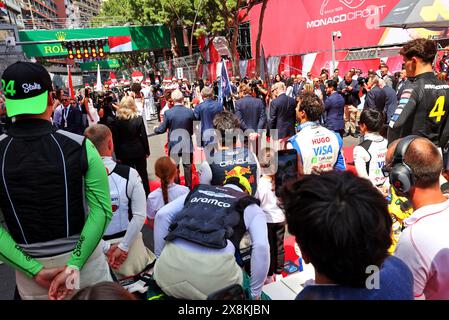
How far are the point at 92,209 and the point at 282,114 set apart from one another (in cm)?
586

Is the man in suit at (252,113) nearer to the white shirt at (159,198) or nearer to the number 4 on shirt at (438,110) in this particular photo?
the white shirt at (159,198)

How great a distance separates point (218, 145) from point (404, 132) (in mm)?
1752

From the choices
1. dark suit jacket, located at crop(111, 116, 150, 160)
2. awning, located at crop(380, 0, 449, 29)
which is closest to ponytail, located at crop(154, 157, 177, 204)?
dark suit jacket, located at crop(111, 116, 150, 160)

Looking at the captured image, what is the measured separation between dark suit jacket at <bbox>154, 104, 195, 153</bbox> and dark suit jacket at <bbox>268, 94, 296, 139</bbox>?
1.92m

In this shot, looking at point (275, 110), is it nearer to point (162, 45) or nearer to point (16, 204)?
point (16, 204)

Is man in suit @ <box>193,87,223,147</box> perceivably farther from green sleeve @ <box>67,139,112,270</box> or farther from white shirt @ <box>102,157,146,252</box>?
green sleeve @ <box>67,139,112,270</box>

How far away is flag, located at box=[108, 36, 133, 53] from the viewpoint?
30.4 m

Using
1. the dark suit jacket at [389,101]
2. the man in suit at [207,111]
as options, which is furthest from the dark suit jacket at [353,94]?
the man in suit at [207,111]

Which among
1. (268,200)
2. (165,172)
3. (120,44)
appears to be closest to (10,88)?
(165,172)

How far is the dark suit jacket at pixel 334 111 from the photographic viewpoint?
27.1 feet

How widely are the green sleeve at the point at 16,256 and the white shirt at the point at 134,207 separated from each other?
94 cm

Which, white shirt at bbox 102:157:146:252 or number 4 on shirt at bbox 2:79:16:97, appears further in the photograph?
white shirt at bbox 102:157:146:252

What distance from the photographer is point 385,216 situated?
4.01ft

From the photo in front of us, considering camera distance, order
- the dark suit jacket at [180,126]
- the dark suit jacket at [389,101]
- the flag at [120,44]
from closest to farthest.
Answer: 1. the dark suit jacket at [180,126]
2. the dark suit jacket at [389,101]
3. the flag at [120,44]
